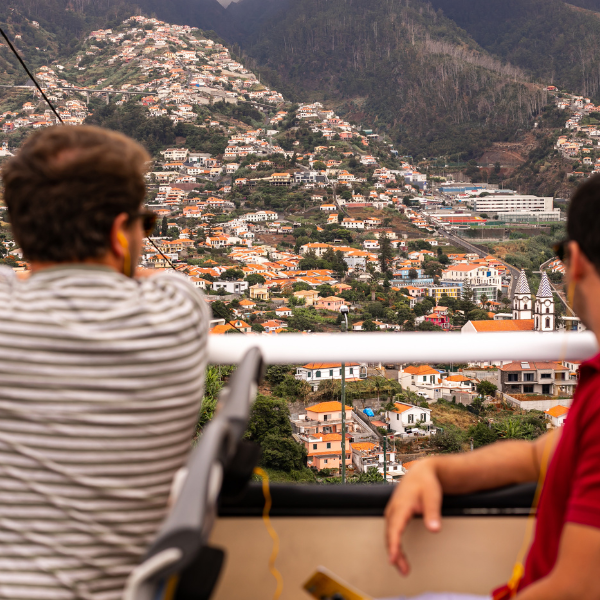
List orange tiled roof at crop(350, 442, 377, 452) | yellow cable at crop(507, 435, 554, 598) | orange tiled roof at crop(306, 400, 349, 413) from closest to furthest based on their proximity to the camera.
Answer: yellow cable at crop(507, 435, 554, 598) < orange tiled roof at crop(306, 400, 349, 413) < orange tiled roof at crop(350, 442, 377, 452)

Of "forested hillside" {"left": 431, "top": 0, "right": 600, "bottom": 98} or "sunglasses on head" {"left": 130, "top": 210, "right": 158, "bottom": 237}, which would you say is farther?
"forested hillside" {"left": 431, "top": 0, "right": 600, "bottom": 98}

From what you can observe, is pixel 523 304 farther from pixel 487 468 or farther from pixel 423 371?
pixel 487 468

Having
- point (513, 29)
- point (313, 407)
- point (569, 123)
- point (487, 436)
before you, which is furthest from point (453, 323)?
point (513, 29)

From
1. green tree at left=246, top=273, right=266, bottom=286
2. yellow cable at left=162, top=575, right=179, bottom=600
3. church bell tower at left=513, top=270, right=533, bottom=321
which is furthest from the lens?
green tree at left=246, top=273, right=266, bottom=286

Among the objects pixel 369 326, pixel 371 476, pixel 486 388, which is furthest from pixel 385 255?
pixel 371 476

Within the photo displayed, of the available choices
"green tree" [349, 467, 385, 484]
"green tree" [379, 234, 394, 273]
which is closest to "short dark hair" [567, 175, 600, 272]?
"green tree" [349, 467, 385, 484]

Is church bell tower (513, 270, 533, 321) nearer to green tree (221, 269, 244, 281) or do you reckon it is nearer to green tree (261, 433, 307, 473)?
green tree (221, 269, 244, 281)
